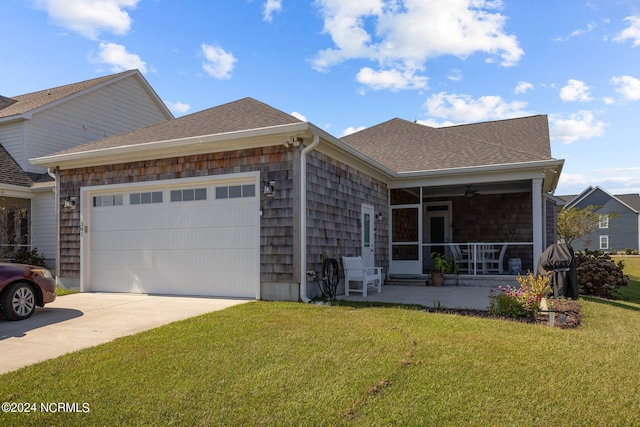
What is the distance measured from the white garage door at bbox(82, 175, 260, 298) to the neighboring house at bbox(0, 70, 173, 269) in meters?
4.74

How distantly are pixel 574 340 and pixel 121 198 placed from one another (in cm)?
838

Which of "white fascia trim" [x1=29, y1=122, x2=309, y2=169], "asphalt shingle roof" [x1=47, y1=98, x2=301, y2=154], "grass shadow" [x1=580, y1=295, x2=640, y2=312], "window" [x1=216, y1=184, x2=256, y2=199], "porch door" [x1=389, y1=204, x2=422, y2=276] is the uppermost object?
"asphalt shingle roof" [x1=47, y1=98, x2=301, y2=154]

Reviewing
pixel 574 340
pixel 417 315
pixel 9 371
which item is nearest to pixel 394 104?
pixel 417 315

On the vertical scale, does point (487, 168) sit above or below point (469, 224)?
above

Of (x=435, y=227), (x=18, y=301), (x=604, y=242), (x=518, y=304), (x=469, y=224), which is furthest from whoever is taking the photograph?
(x=604, y=242)

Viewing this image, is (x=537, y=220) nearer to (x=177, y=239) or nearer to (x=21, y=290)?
(x=177, y=239)

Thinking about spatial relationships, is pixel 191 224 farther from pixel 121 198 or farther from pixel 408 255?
pixel 408 255

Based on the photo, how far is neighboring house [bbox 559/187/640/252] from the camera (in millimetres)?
36625

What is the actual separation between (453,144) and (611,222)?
102 feet

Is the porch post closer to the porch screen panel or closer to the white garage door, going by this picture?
the porch screen panel

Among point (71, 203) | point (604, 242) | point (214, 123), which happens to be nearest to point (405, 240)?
point (214, 123)

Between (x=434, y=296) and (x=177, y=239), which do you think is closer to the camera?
(x=177, y=239)

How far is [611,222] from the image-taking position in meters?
37.2

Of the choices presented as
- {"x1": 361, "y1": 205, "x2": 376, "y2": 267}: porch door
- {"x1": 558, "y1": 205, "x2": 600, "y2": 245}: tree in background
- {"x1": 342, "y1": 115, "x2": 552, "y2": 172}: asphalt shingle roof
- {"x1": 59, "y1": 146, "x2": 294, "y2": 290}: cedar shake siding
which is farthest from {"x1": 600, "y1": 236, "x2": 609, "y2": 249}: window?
{"x1": 59, "y1": 146, "x2": 294, "y2": 290}: cedar shake siding
